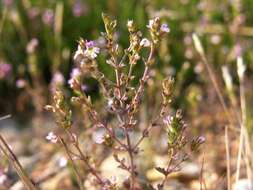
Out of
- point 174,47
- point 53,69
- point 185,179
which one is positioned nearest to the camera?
point 185,179

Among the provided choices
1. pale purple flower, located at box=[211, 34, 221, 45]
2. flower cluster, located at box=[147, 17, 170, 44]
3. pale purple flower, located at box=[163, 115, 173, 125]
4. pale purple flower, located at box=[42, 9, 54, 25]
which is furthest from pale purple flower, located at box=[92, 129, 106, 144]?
pale purple flower, located at box=[211, 34, 221, 45]

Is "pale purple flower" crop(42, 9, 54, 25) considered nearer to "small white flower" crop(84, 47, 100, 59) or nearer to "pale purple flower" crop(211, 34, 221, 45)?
"pale purple flower" crop(211, 34, 221, 45)

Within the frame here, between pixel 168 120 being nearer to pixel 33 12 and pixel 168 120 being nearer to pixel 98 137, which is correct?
pixel 98 137

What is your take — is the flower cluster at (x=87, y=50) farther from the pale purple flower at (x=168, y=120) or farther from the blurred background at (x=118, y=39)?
the blurred background at (x=118, y=39)

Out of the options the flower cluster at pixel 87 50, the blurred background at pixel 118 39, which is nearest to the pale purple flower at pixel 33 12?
the blurred background at pixel 118 39

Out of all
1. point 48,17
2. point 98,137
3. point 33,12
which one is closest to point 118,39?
point 48,17

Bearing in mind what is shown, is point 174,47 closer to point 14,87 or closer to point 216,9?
point 216,9

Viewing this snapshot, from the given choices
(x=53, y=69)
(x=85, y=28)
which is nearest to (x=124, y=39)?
(x=85, y=28)

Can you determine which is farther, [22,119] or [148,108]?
[22,119]
